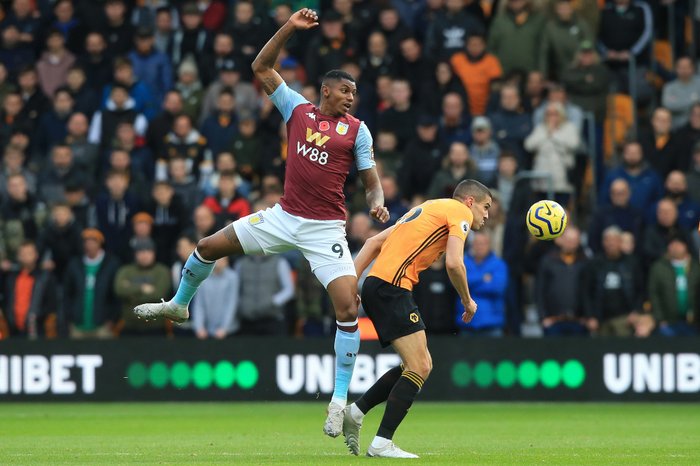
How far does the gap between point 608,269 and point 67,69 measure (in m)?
9.60

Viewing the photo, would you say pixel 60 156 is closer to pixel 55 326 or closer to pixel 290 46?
pixel 55 326

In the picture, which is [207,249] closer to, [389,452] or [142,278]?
[389,452]

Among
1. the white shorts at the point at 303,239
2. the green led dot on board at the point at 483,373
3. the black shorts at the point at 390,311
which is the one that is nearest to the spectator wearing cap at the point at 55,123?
the green led dot on board at the point at 483,373

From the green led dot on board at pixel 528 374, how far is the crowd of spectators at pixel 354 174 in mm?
557

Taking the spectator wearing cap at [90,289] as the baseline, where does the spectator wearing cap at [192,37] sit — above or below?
above

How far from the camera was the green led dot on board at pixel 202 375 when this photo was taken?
1941cm

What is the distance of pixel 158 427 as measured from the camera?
604 inches

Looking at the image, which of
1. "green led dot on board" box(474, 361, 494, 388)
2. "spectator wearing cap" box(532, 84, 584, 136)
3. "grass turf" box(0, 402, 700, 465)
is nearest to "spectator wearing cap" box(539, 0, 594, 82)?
"spectator wearing cap" box(532, 84, 584, 136)

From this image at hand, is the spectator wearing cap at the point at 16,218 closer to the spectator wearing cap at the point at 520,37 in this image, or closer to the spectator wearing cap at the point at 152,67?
the spectator wearing cap at the point at 152,67

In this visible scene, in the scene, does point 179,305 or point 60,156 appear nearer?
point 179,305

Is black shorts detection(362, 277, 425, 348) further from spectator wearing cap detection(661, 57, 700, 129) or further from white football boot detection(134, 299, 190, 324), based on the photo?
spectator wearing cap detection(661, 57, 700, 129)

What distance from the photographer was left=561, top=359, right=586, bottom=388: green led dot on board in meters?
19.2

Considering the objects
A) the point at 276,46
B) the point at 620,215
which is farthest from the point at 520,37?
the point at 276,46

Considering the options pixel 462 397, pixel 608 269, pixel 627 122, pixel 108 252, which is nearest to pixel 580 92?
pixel 627 122
